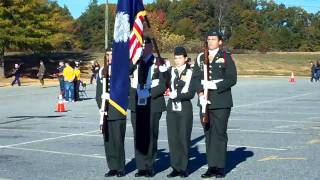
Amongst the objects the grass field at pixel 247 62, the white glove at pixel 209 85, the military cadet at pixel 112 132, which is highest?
the white glove at pixel 209 85

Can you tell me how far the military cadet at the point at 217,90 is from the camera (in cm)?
794

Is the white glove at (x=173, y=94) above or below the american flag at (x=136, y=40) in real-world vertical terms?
below

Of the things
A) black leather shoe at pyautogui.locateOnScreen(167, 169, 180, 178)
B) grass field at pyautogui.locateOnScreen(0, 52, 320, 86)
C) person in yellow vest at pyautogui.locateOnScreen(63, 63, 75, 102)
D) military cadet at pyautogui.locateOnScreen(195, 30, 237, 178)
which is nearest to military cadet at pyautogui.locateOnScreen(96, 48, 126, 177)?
black leather shoe at pyautogui.locateOnScreen(167, 169, 180, 178)

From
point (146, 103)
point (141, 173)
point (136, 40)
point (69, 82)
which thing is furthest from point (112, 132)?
point (69, 82)

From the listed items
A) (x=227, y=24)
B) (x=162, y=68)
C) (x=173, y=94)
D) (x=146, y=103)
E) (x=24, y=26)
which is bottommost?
(x=146, y=103)

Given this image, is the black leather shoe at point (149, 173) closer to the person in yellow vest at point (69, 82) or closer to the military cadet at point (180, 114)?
the military cadet at point (180, 114)

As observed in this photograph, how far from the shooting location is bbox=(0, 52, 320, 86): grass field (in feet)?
206

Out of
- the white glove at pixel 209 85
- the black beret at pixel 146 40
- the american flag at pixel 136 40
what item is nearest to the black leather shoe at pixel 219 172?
the white glove at pixel 209 85

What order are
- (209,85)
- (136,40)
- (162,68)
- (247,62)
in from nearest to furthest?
(209,85) → (136,40) → (162,68) → (247,62)

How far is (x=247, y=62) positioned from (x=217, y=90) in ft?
220

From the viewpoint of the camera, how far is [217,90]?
7.95 meters

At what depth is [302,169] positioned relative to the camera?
8906 millimetres

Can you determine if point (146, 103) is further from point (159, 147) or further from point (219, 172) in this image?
point (159, 147)

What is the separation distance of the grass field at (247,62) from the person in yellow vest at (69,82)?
29770mm
